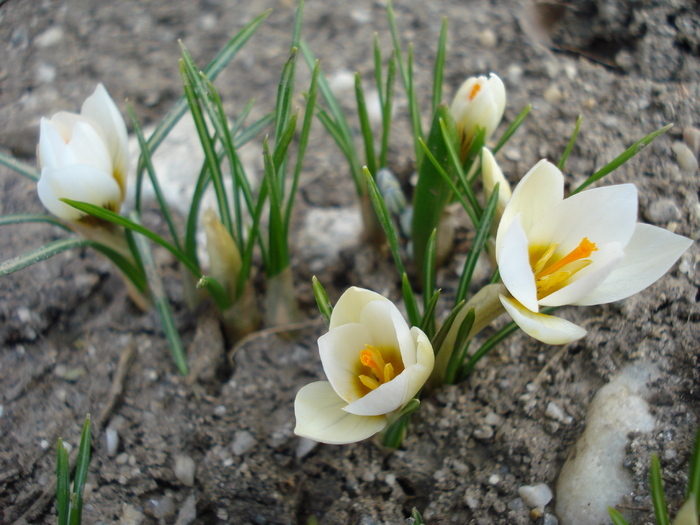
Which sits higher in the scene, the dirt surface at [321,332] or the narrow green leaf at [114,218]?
the narrow green leaf at [114,218]

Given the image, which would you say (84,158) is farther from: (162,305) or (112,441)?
(112,441)

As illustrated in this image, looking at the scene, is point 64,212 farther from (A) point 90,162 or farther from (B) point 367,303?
(B) point 367,303

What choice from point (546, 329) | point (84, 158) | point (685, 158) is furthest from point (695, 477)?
point (84, 158)

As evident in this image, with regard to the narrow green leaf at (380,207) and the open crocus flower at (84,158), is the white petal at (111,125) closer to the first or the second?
the open crocus flower at (84,158)

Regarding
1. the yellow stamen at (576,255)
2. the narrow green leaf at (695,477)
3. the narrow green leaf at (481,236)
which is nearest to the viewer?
the narrow green leaf at (695,477)

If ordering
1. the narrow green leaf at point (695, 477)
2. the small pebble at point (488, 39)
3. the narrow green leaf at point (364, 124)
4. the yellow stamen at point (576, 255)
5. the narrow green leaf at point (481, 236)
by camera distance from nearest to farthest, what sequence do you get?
the narrow green leaf at point (695, 477) → the yellow stamen at point (576, 255) → the narrow green leaf at point (481, 236) → the narrow green leaf at point (364, 124) → the small pebble at point (488, 39)

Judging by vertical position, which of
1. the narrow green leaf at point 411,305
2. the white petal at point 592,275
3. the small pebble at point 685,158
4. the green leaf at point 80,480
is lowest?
the small pebble at point 685,158

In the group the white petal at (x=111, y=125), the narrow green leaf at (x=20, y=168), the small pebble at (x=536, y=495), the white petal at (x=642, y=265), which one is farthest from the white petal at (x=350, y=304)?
the narrow green leaf at (x=20, y=168)
